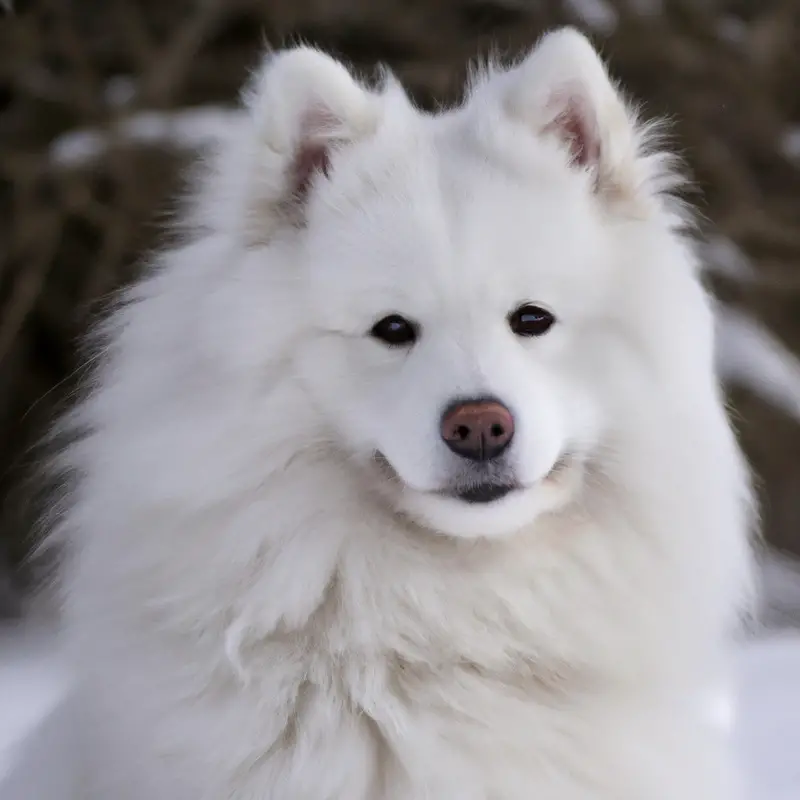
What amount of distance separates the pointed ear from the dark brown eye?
31 cm

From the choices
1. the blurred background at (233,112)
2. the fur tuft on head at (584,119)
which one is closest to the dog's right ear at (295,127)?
the fur tuft on head at (584,119)

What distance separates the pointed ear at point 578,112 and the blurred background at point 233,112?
366 cm

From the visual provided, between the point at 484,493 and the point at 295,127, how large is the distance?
0.73m

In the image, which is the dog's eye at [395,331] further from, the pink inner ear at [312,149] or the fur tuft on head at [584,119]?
the fur tuft on head at [584,119]

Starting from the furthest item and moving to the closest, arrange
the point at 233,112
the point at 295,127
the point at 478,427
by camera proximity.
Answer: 1. the point at 233,112
2. the point at 295,127
3. the point at 478,427

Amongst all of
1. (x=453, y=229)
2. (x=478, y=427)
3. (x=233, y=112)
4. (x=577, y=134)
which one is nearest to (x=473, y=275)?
(x=453, y=229)

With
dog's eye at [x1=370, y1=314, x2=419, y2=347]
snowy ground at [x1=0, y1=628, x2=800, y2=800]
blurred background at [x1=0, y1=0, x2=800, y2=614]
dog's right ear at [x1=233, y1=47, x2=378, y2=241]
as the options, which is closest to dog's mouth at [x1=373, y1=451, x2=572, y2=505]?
dog's eye at [x1=370, y1=314, x2=419, y2=347]

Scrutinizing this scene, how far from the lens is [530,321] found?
1.75 metres

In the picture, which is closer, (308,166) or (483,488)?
(483,488)

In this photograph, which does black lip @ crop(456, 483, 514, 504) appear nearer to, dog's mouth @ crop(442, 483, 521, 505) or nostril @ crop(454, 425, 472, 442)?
dog's mouth @ crop(442, 483, 521, 505)

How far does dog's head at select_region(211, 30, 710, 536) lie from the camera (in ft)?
5.49

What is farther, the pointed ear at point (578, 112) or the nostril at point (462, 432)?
the pointed ear at point (578, 112)

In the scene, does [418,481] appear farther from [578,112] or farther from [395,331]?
[578,112]

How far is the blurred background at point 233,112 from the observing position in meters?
5.60
